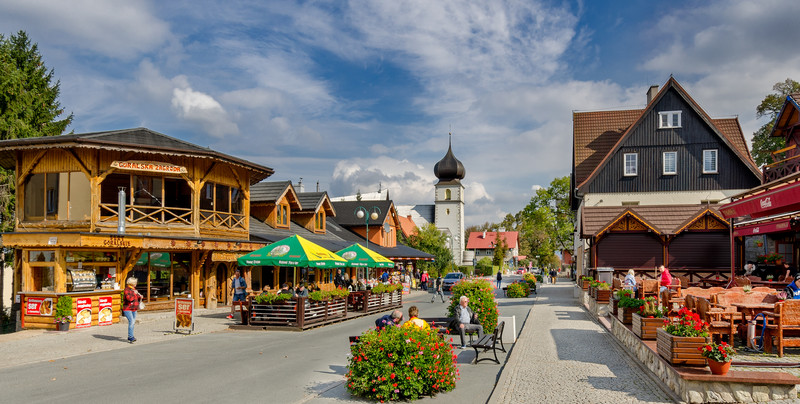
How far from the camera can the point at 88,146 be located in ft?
65.8

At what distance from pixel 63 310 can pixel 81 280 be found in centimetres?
159

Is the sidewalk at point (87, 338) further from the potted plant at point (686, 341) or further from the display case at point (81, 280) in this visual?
the potted plant at point (686, 341)

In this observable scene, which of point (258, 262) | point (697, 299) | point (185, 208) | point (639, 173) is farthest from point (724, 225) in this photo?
point (185, 208)

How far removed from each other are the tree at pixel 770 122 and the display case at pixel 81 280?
1564 inches

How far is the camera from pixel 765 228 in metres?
20.3

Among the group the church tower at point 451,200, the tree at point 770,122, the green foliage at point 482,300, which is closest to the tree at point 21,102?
the green foliage at point 482,300

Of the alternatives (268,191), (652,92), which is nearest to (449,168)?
(652,92)

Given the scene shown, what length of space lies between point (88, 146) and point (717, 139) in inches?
1246

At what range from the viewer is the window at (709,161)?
3425 cm

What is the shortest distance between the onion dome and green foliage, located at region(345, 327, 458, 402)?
90.0 meters

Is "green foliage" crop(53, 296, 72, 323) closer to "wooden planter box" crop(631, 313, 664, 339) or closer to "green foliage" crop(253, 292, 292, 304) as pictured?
"green foliage" crop(253, 292, 292, 304)

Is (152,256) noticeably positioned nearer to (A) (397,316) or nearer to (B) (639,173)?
(A) (397,316)

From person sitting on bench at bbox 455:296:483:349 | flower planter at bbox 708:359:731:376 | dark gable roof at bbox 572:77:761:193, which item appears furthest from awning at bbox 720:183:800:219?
dark gable roof at bbox 572:77:761:193

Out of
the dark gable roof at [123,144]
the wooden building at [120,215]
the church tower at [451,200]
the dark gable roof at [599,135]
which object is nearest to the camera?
the wooden building at [120,215]
